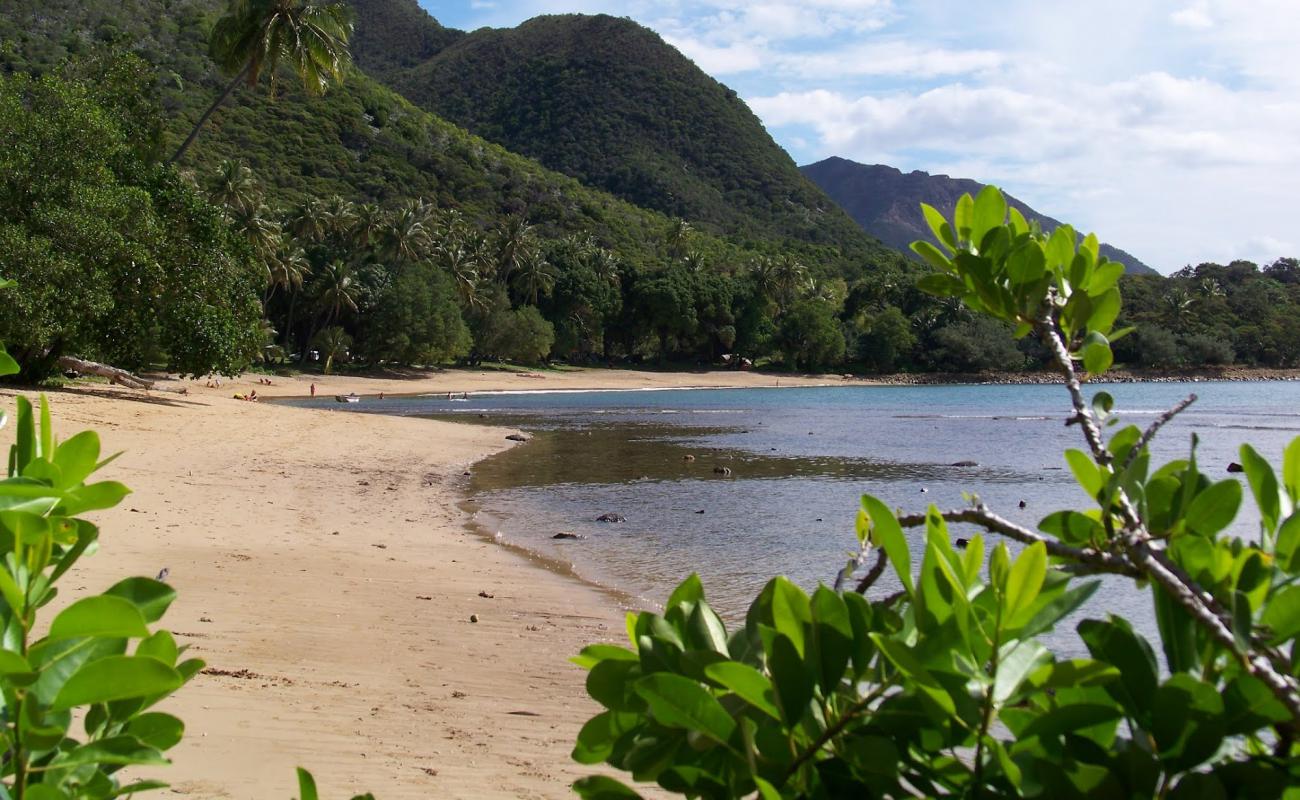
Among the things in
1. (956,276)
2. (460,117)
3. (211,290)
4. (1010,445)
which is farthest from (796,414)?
(460,117)

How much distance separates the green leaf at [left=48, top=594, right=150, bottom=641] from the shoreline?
331cm

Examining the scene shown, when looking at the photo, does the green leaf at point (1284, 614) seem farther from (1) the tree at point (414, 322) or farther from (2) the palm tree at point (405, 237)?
(2) the palm tree at point (405, 237)

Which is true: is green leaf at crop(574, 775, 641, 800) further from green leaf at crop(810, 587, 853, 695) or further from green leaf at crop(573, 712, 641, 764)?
green leaf at crop(810, 587, 853, 695)

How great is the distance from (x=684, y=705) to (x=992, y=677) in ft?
0.93

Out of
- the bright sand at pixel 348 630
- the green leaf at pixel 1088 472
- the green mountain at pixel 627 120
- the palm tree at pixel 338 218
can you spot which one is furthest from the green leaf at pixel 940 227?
the green mountain at pixel 627 120

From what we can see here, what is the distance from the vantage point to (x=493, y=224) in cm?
7831

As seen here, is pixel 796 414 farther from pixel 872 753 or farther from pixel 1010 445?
pixel 872 753

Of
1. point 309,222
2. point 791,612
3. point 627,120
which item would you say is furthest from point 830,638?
point 627,120

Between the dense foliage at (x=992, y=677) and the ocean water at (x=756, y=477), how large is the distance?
0.31 metres

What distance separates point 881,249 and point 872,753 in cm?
11791

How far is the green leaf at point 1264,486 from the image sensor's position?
107 centimetres

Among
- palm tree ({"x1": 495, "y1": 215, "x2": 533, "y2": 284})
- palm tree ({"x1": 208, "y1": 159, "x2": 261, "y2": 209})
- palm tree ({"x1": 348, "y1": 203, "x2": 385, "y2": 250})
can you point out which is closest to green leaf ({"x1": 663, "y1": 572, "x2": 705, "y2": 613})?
palm tree ({"x1": 208, "y1": 159, "x2": 261, "y2": 209})

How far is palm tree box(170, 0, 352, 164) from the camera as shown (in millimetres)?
24125

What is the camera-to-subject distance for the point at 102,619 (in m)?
0.85
